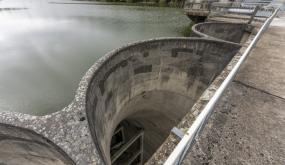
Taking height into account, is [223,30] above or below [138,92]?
above

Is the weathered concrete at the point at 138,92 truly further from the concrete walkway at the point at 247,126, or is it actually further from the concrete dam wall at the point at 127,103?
the concrete walkway at the point at 247,126

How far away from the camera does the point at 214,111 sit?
138 centimetres

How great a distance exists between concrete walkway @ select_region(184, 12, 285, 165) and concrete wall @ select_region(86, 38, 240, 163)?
9.26ft

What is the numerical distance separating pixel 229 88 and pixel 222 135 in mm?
786

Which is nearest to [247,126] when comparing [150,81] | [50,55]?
[150,81]

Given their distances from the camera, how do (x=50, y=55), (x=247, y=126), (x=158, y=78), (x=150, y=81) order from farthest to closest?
(x=50, y=55) → (x=158, y=78) → (x=150, y=81) → (x=247, y=126)

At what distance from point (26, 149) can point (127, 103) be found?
3.32 m

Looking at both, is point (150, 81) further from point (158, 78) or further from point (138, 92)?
point (138, 92)

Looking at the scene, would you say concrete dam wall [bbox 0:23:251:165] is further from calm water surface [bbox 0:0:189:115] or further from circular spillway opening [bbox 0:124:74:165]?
calm water surface [bbox 0:0:189:115]

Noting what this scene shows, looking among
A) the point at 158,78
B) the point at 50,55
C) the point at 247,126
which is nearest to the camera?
the point at 247,126

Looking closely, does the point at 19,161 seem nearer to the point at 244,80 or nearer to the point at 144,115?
the point at 244,80

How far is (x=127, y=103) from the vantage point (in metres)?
5.11

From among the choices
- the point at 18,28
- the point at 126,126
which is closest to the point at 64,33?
the point at 18,28

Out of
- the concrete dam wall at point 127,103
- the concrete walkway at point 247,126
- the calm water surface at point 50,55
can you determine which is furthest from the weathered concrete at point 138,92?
the calm water surface at point 50,55
